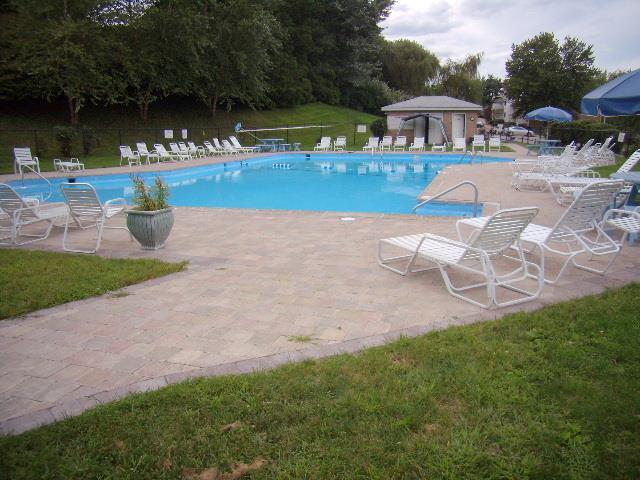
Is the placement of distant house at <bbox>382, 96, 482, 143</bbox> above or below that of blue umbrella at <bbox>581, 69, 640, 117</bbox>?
above

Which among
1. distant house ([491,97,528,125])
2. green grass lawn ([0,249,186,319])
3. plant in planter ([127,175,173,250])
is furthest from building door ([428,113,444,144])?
distant house ([491,97,528,125])

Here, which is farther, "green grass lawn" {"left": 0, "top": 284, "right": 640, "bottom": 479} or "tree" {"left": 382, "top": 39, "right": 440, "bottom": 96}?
"tree" {"left": 382, "top": 39, "right": 440, "bottom": 96}

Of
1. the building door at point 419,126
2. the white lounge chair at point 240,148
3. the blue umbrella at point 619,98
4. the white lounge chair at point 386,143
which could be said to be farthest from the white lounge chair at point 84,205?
the building door at point 419,126

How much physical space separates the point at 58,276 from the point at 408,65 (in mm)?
44513

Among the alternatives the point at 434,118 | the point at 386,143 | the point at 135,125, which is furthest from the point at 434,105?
the point at 135,125

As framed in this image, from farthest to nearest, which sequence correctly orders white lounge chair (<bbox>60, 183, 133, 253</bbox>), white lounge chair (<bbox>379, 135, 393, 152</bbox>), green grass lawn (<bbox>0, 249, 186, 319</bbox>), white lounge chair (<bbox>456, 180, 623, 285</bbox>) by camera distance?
white lounge chair (<bbox>379, 135, 393, 152</bbox>) < white lounge chair (<bbox>60, 183, 133, 253</bbox>) < white lounge chair (<bbox>456, 180, 623, 285</bbox>) < green grass lawn (<bbox>0, 249, 186, 319</bbox>)

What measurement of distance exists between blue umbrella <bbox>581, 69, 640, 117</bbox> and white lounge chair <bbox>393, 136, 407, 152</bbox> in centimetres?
1625

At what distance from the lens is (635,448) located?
77.3 inches

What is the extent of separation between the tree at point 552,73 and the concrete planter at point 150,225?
3824cm

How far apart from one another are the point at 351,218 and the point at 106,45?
1832cm

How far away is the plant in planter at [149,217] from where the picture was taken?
521 cm

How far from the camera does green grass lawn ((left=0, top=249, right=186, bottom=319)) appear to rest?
3.85 meters

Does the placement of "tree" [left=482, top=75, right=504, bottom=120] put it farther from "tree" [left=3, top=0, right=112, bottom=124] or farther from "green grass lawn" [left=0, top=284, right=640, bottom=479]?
"green grass lawn" [left=0, top=284, right=640, bottom=479]

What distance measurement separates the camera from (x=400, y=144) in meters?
21.8
